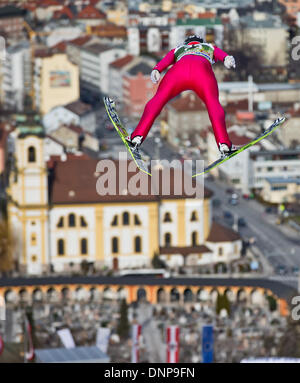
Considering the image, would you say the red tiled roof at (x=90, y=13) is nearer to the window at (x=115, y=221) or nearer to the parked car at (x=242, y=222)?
the parked car at (x=242, y=222)

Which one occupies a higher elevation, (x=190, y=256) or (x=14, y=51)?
(x=14, y=51)

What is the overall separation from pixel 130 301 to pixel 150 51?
49.8 m

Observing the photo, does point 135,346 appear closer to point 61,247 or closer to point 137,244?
point 61,247

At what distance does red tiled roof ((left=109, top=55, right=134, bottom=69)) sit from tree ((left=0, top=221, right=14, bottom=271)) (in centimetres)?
3905

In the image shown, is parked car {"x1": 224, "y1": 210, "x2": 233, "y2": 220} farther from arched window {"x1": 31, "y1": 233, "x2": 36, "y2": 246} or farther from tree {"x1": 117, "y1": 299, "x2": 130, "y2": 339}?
tree {"x1": 117, "y1": 299, "x2": 130, "y2": 339}

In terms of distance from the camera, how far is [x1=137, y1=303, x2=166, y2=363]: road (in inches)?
1902

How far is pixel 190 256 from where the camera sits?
6309 cm

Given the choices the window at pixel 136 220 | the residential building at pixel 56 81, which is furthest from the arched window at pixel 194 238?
the residential building at pixel 56 81

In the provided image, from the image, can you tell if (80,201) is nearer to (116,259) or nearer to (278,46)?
(116,259)

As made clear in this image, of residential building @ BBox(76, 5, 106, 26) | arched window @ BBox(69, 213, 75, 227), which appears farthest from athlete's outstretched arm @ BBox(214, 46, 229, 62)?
residential building @ BBox(76, 5, 106, 26)

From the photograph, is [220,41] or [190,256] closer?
[190,256]

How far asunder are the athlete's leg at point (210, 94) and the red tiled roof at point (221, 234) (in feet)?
147
